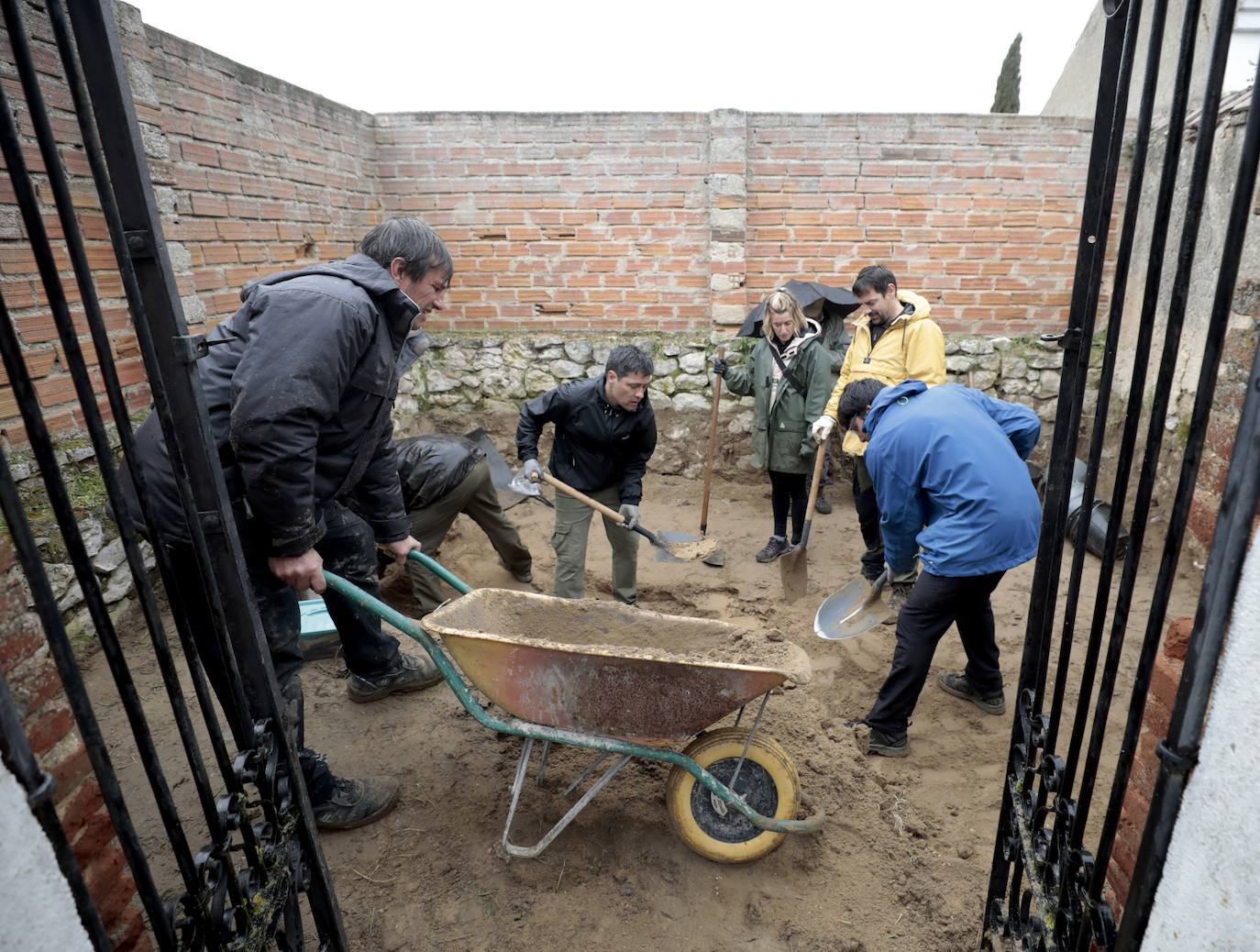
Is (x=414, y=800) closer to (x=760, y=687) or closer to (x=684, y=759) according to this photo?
(x=684, y=759)

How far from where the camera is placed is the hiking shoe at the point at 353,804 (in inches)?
102

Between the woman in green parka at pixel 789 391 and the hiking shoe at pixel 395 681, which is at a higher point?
the woman in green parka at pixel 789 391

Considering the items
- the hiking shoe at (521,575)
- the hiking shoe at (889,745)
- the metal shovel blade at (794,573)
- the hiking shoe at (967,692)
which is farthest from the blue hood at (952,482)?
the hiking shoe at (521,575)

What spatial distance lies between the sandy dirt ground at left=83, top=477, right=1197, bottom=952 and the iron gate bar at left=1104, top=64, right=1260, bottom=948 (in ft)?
4.65

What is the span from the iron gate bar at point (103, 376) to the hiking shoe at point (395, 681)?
6.38 ft

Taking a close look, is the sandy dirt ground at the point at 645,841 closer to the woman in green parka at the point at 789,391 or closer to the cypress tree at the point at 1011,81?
the woman in green parka at the point at 789,391

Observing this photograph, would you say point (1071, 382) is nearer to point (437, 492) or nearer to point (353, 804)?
point (353, 804)

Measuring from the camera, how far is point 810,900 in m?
2.41

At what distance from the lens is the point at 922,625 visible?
2984mm

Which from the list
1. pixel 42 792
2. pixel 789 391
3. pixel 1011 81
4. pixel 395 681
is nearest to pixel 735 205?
pixel 789 391

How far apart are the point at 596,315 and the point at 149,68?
12.0ft

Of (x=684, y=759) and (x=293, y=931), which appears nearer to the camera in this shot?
(x=293, y=931)

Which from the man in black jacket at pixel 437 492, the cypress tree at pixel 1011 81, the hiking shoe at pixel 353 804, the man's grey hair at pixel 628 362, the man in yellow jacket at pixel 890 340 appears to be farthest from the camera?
the cypress tree at pixel 1011 81

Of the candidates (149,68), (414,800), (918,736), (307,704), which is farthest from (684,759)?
(149,68)
